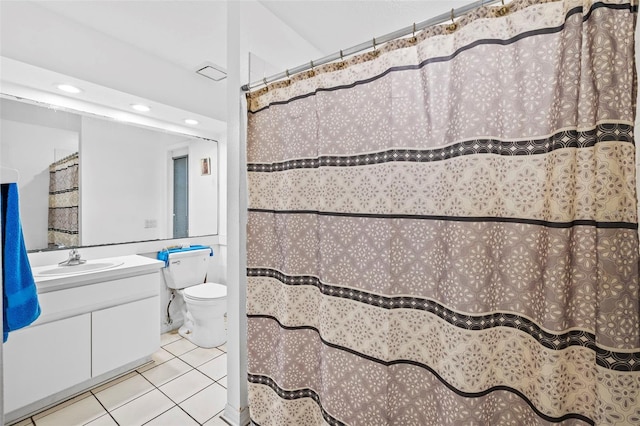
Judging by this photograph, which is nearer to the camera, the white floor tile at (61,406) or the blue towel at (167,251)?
the white floor tile at (61,406)

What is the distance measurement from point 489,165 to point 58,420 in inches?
101

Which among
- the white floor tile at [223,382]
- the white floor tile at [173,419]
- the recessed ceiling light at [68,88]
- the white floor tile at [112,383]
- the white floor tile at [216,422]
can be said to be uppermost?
the recessed ceiling light at [68,88]

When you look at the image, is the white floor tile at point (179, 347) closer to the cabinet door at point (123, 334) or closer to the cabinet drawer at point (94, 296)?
the cabinet door at point (123, 334)

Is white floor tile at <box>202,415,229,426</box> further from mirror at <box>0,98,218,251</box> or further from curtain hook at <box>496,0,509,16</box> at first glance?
curtain hook at <box>496,0,509,16</box>

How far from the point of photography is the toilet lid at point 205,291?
2.37 meters

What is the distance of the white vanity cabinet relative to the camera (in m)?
1.54

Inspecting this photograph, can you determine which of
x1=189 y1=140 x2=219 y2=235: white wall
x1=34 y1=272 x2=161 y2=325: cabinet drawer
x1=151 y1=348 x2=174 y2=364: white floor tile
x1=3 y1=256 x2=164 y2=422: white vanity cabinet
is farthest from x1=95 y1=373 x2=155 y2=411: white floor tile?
x1=189 y1=140 x2=219 y2=235: white wall

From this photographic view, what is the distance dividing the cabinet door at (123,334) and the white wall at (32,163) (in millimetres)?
713

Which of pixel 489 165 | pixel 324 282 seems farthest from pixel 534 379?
pixel 324 282

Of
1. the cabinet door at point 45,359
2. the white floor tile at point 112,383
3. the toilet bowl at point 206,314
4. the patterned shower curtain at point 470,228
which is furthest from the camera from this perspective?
the toilet bowl at point 206,314

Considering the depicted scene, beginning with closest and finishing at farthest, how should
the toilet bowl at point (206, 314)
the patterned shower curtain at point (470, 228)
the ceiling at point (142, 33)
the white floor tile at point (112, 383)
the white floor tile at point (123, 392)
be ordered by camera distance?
1. the patterned shower curtain at point (470, 228)
2. the ceiling at point (142, 33)
3. the white floor tile at point (123, 392)
4. the white floor tile at point (112, 383)
5. the toilet bowl at point (206, 314)

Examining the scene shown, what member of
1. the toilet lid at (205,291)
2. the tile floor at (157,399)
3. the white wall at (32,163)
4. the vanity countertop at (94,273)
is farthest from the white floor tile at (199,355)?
the white wall at (32,163)

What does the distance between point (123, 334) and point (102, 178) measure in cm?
125

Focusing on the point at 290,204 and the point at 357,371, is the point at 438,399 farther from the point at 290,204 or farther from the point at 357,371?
the point at 290,204
